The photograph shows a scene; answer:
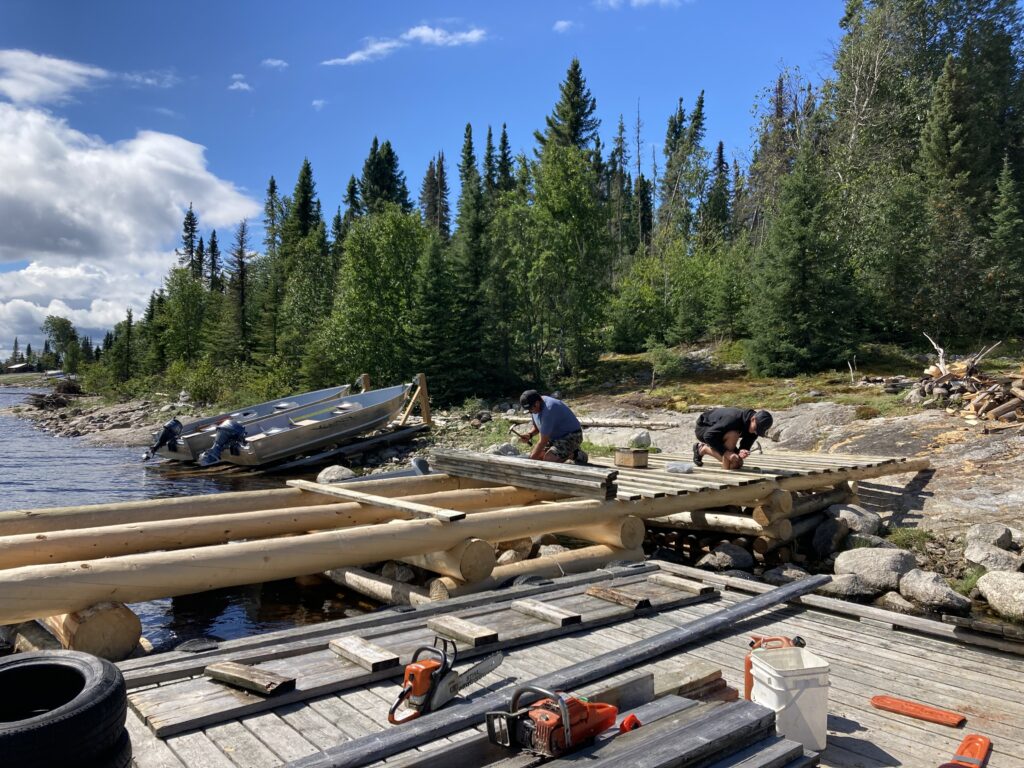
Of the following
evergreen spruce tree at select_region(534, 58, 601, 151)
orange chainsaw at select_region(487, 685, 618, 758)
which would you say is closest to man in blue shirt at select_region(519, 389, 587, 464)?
orange chainsaw at select_region(487, 685, 618, 758)

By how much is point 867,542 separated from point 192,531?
28.6 ft

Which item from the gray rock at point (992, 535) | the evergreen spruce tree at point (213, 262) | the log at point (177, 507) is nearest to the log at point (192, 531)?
the log at point (177, 507)

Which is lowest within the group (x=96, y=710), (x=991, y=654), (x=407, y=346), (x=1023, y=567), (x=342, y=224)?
(x=1023, y=567)

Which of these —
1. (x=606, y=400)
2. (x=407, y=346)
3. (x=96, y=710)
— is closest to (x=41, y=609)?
(x=96, y=710)

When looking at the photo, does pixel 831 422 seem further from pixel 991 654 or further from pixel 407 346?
pixel 407 346

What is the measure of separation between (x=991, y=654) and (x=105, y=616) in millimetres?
6268

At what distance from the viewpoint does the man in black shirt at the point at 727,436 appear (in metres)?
10.4

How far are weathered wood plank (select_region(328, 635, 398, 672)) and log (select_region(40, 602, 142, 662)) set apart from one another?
168cm

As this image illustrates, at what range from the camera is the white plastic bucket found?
343cm

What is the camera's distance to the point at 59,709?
8.66ft

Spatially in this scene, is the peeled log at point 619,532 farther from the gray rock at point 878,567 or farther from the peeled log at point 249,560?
the gray rock at point 878,567

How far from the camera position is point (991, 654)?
492cm

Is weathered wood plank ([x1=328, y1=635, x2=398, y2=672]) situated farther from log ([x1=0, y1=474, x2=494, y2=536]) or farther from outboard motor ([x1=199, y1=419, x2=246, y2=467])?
outboard motor ([x1=199, y1=419, x2=246, y2=467])

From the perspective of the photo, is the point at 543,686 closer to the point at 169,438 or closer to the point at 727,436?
the point at 727,436
